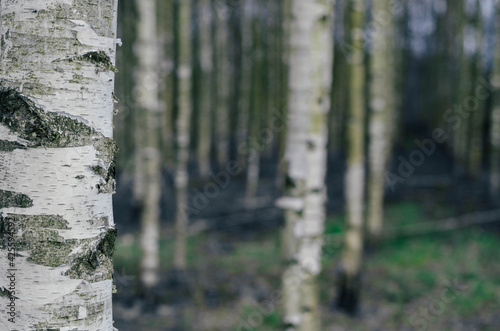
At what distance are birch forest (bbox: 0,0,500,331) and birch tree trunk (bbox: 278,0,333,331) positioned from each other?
1 centimetres

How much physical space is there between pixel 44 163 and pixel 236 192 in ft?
46.8

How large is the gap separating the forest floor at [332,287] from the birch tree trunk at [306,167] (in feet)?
7.53

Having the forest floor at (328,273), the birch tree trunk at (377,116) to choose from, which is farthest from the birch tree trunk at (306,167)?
the birch tree trunk at (377,116)

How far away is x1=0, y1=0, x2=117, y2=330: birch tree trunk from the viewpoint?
116 cm

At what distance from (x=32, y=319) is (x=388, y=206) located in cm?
1212

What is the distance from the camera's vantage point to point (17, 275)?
1167 millimetres

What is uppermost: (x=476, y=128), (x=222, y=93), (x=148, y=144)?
(x=222, y=93)

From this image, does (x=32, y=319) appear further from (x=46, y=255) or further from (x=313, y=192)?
(x=313, y=192)

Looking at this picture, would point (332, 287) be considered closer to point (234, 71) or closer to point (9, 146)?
point (9, 146)

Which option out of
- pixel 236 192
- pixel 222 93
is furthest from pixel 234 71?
pixel 236 192

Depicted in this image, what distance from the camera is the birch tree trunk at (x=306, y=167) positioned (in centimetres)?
420

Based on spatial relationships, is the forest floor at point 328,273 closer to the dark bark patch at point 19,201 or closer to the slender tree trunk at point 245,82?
the dark bark patch at point 19,201

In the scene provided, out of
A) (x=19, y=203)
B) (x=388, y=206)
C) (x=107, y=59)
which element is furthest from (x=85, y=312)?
(x=388, y=206)

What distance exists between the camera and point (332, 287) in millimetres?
7891
